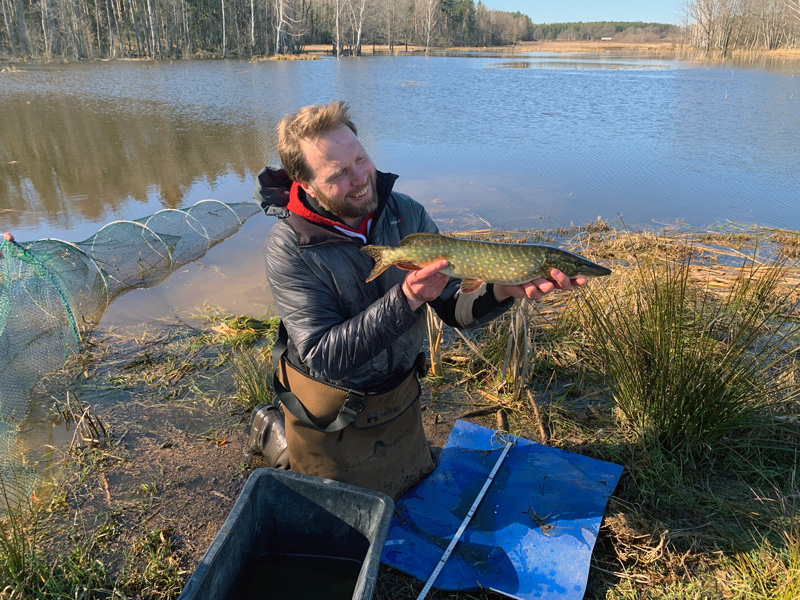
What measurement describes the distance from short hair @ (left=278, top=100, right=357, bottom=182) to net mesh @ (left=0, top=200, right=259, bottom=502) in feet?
6.98

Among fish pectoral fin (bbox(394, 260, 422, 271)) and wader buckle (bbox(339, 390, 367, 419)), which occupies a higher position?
fish pectoral fin (bbox(394, 260, 422, 271))

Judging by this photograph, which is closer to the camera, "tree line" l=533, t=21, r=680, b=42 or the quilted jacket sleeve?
the quilted jacket sleeve

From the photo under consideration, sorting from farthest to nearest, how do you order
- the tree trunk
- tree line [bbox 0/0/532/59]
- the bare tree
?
the bare tree < tree line [bbox 0/0/532/59] < the tree trunk

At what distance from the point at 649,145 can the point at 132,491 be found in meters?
13.5

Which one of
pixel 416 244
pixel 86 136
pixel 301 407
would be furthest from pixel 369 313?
pixel 86 136

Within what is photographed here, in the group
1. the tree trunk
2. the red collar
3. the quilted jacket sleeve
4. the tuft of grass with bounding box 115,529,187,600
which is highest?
the tree trunk

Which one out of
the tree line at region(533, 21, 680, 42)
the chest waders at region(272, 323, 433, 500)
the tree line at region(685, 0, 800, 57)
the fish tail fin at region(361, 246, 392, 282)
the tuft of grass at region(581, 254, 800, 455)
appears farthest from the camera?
the tree line at region(533, 21, 680, 42)

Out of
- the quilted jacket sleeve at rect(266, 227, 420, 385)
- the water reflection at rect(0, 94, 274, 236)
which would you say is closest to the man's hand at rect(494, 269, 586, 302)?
the quilted jacket sleeve at rect(266, 227, 420, 385)

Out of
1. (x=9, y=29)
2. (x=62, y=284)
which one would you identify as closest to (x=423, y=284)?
(x=62, y=284)

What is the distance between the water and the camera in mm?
2279

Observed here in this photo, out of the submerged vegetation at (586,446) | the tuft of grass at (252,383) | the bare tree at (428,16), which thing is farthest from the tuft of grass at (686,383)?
the bare tree at (428,16)

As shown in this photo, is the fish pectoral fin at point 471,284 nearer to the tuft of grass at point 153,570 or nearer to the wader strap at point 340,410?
the wader strap at point 340,410

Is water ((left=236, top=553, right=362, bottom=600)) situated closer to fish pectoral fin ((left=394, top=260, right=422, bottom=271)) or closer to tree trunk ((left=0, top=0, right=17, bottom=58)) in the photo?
fish pectoral fin ((left=394, top=260, right=422, bottom=271))

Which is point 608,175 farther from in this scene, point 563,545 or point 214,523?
point 214,523
